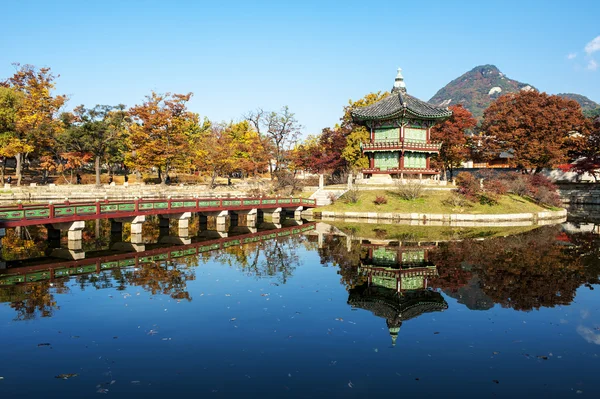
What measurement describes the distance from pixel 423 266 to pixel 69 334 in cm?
1556

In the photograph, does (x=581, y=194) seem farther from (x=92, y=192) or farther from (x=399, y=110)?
(x=92, y=192)

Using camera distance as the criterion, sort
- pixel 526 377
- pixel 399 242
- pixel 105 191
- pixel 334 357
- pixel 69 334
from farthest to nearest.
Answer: pixel 105 191 < pixel 399 242 < pixel 69 334 < pixel 334 357 < pixel 526 377

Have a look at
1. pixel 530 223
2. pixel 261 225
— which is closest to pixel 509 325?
pixel 261 225

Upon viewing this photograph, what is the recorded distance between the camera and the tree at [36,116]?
58.7 metres

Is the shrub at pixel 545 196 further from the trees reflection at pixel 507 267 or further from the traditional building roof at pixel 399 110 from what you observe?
the trees reflection at pixel 507 267

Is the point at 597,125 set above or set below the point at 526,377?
above

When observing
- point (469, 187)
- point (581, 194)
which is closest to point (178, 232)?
point (469, 187)

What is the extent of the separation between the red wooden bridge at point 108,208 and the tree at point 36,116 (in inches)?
1272

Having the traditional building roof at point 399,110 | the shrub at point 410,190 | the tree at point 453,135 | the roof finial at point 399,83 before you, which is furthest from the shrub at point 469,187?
the roof finial at point 399,83

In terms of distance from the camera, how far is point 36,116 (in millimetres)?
59344

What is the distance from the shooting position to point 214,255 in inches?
979

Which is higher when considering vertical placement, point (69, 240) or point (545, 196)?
point (545, 196)

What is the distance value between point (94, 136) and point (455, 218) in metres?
47.7

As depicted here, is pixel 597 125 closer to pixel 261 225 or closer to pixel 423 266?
pixel 261 225
